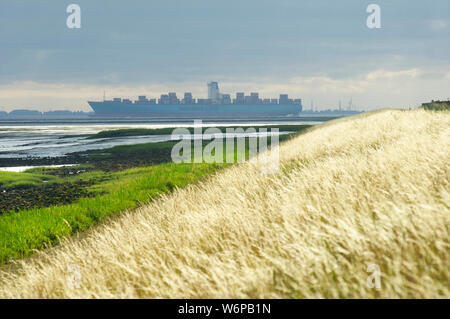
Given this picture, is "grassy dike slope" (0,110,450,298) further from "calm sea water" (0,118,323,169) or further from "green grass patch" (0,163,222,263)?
"calm sea water" (0,118,323,169)

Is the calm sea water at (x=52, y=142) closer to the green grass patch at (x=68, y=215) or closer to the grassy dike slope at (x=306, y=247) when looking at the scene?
the green grass patch at (x=68, y=215)

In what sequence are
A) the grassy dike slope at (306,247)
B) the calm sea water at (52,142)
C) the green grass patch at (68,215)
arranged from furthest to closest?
the calm sea water at (52,142) < the green grass patch at (68,215) < the grassy dike slope at (306,247)

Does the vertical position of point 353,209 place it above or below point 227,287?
above

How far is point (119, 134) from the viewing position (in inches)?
2382

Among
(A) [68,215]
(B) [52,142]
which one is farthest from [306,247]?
(B) [52,142]

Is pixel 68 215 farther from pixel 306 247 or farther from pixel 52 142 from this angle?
pixel 52 142

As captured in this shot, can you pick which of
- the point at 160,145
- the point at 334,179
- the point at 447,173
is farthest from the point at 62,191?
the point at 160,145

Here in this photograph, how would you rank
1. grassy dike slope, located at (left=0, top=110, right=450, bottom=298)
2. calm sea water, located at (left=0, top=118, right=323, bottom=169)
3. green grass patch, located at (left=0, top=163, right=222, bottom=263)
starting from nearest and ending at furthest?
grassy dike slope, located at (left=0, top=110, right=450, bottom=298)
green grass patch, located at (left=0, top=163, right=222, bottom=263)
calm sea water, located at (left=0, top=118, right=323, bottom=169)

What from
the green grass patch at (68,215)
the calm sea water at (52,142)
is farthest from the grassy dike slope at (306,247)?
the calm sea water at (52,142)

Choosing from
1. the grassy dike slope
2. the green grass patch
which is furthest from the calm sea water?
the grassy dike slope
